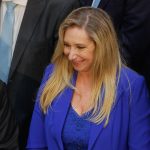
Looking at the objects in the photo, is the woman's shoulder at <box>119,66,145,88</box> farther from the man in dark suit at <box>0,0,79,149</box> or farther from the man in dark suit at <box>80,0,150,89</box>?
the man in dark suit at <box>0,0,79,149</box>

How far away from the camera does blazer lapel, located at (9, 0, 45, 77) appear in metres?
4.16

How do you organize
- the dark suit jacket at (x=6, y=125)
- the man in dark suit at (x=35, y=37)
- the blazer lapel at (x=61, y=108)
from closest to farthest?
the blazer lapel at (x=61, y=108)
the dark suit jacket at (x=6, y=125)
the man in dark suit at (x=35, y=37)

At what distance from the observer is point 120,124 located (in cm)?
349

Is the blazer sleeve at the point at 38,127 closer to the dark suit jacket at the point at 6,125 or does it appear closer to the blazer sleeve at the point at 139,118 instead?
the dark suit jacket at the point at 6,125

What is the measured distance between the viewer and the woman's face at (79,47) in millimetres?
3424

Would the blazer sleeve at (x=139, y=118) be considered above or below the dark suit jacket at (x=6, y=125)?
above

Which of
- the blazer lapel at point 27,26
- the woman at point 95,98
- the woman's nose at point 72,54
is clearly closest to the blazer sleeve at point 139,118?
the woman at point 95,98

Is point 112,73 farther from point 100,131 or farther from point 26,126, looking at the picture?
point 26,126

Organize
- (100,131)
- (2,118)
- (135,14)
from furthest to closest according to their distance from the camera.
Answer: (135,14) → (2,118) → (100,131)

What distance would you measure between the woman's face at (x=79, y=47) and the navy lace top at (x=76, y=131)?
307 millimetres

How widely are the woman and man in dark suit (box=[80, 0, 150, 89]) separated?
0.68 meters

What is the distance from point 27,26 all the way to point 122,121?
1.12 m

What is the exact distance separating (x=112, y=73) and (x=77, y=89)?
277 millimetres

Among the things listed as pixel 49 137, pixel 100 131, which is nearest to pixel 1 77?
pixel 49 137
